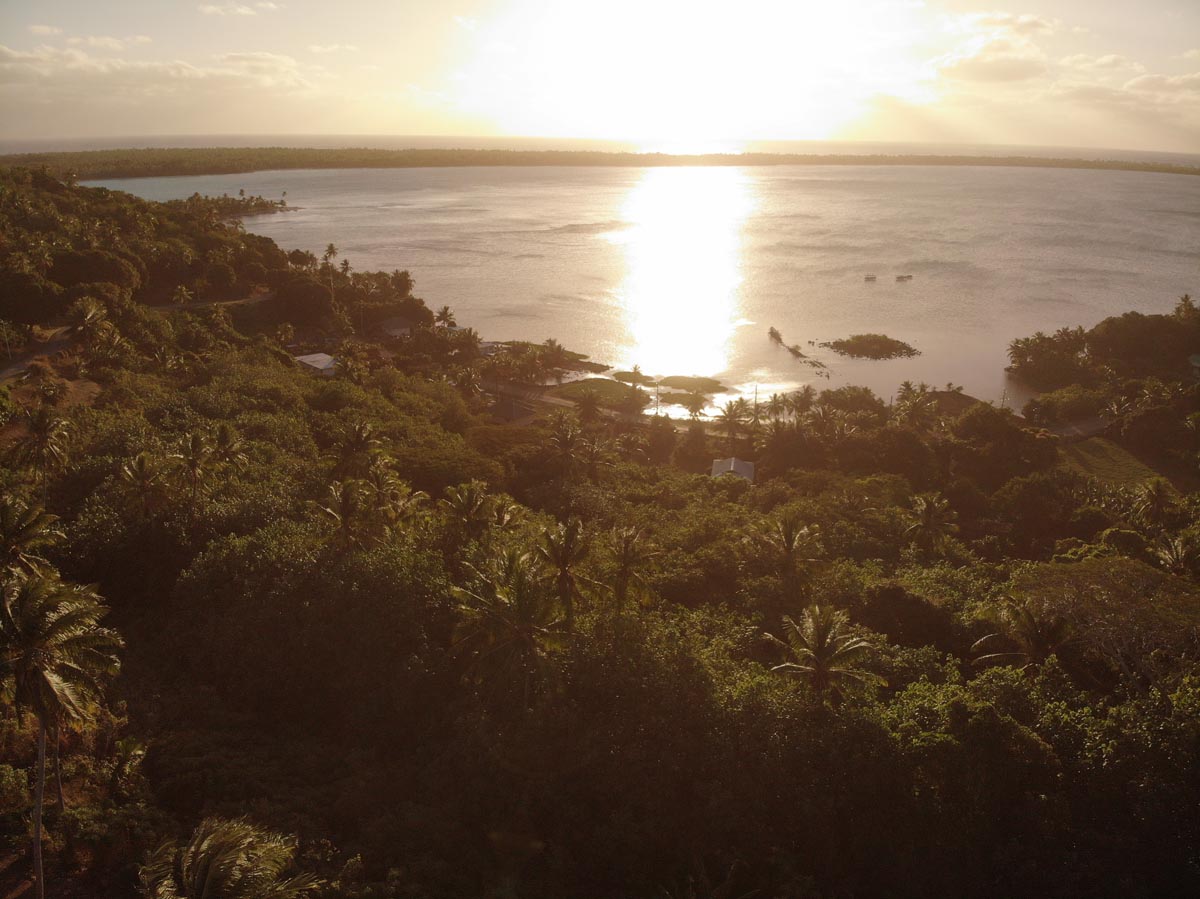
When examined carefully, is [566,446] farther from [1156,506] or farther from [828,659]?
[1156,506]

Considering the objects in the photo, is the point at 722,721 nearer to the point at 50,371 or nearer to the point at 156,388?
the point at 156,388

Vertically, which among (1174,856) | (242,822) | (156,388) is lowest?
(1174,856)

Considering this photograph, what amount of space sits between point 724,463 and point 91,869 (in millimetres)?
47529

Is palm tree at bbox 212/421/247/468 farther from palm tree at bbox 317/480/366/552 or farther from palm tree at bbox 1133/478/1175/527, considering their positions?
palm tree at bbox 1133/478/1175/527

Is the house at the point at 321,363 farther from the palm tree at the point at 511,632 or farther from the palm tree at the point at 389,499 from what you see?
the palm tree at the point at 511,632

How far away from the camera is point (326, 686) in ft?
94.5

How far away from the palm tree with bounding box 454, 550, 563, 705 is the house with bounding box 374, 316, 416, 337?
70.9 metres

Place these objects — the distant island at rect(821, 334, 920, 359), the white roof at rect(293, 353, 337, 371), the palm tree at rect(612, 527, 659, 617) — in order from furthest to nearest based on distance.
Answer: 1. the distant island at rect(821, 334, 920, 359)
2. the white roof at rect(293, 353, 337, 371)
3. the palm tree at rect(612, 527, 659, 617)

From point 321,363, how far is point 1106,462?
232ft

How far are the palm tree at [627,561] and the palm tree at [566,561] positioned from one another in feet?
8.39

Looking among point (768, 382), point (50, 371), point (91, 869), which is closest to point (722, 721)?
point (91, 869)

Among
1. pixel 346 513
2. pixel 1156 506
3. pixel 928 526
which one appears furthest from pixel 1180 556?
pixel 346 513

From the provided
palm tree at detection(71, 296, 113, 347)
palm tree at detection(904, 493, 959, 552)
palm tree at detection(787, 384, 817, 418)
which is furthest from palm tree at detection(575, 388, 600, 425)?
palm tree at detection(71, 296, 113, 347)

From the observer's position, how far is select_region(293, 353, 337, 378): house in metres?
73.1
